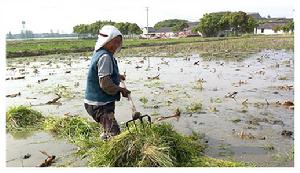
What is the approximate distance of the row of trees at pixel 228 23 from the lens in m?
70.2

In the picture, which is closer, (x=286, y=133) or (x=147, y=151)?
(x=147, y=151)

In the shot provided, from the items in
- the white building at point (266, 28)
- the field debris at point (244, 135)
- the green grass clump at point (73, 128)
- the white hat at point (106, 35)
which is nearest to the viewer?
the white hat at point (106, 35)

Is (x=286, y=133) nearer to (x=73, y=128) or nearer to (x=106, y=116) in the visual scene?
(x=106, y=116)

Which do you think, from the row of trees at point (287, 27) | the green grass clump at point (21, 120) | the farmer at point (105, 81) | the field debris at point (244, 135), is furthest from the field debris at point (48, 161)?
the row of trees at point (287, 27)

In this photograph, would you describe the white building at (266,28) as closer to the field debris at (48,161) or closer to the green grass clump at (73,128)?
the green grass clump at (73,128)

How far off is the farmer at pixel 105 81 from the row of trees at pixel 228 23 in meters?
67.8

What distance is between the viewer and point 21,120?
24.6 ft

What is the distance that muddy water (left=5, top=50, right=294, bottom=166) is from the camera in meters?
5.84

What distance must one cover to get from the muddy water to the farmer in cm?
140

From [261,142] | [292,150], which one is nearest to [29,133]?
[261,142]

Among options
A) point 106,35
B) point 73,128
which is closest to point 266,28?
point 73,128

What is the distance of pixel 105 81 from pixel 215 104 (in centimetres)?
519

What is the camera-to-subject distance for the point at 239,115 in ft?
26.2

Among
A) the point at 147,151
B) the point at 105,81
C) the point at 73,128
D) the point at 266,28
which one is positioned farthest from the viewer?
the point at 266,28
